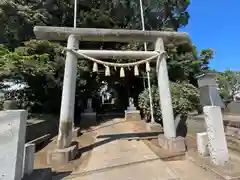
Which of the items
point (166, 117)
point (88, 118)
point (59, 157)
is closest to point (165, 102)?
point (166, 117)

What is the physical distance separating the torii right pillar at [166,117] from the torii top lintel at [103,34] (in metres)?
0.36

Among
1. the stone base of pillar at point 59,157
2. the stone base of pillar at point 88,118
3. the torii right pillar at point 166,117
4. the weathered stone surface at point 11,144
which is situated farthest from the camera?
the stone base of pillar at point 88,118

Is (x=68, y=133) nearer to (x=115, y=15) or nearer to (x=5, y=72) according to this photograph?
(x=5, y=72)

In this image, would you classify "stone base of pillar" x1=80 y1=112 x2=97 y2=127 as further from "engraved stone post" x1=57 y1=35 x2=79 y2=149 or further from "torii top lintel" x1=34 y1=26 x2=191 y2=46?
"torii top lintel" x1=34 y1=26 x2=191 y2=46

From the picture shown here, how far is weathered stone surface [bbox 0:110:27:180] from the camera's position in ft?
6.92

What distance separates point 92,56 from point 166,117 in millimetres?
2903

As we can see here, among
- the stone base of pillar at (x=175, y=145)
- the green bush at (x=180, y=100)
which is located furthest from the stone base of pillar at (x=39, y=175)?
the green bush at (x=180, y=100)

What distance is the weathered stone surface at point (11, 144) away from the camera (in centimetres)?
211

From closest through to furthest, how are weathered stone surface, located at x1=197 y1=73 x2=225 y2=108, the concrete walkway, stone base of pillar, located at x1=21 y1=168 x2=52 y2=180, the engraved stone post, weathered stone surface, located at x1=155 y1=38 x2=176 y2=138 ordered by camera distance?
stone base of pillar, located at x1=21 y1=168 x2=52 y2=180
the concrete walkway
weathered stone surface, located at x1=197 y1=73 x2=225 y2=108
the engraved stone post
weathered stone surface, located at x1=155 y1=38 x2=176 y2=138

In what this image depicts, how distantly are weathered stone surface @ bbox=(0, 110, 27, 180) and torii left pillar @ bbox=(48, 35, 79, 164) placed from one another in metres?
1.64

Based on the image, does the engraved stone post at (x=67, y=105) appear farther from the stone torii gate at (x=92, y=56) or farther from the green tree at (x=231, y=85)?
the green tree at (x=231, y=85)

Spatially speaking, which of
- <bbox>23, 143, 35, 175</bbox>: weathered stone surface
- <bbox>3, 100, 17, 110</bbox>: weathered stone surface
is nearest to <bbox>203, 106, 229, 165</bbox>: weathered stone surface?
<bbox>23, 143, 35, 175</bbox>: weathered stone surface

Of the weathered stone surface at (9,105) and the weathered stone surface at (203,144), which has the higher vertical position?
the weathered stone surface at (9,105)

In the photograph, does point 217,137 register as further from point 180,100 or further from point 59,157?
point 180,100
